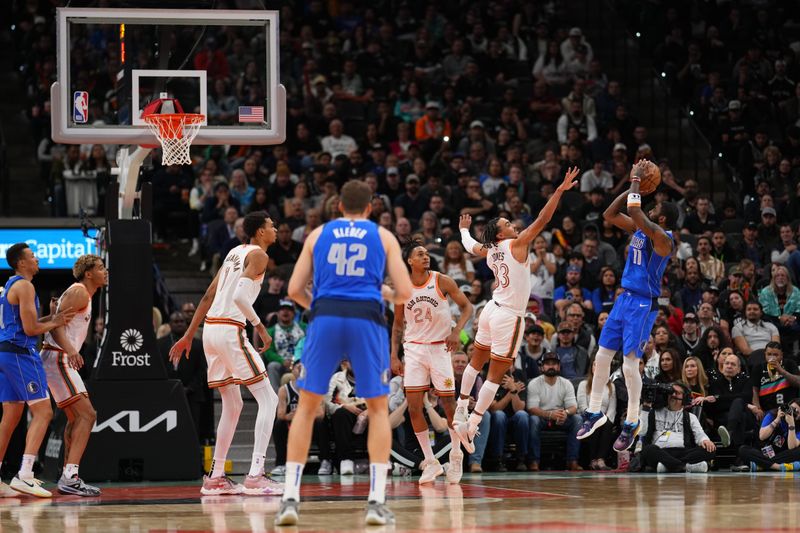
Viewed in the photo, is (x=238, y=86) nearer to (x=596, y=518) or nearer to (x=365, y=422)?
(x=365, y=422)

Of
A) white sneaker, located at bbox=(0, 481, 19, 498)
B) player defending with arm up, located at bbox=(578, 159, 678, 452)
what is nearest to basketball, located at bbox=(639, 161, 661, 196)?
player defending with arm up, located at bbox=(578, 159, 678, 452)

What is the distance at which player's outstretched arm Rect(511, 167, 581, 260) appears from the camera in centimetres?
1199

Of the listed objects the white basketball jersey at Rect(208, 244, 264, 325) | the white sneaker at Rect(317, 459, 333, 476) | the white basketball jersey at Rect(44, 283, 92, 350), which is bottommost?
the white sneaker at Rect(317, 459, 333, 476)

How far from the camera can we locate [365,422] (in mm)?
15828

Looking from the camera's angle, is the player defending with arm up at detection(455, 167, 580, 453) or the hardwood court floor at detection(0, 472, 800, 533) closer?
the hardwood court floor at detection(0, 472, 800, 533)

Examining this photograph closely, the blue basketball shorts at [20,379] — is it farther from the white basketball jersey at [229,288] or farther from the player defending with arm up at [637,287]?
the player defending with arm up at [637,287]

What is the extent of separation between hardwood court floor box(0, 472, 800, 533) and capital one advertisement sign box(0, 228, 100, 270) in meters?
6.86

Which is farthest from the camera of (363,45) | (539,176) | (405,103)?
(363,45)

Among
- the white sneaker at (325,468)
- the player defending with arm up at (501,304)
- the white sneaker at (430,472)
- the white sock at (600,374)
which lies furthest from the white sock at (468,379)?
the white sneaker at (325,468)

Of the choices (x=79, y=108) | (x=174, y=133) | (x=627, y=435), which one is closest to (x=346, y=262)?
(x=627, y=435)

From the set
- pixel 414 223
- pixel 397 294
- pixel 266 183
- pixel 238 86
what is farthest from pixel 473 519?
pixel 238 86

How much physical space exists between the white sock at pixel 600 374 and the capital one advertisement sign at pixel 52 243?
9.86m

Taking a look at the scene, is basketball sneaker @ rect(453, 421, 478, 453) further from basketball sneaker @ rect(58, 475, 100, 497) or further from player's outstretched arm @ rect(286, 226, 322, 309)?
player's outstretched arm @ rect(286, 226, 322, 309)

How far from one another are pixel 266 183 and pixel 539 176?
14.8 ft
